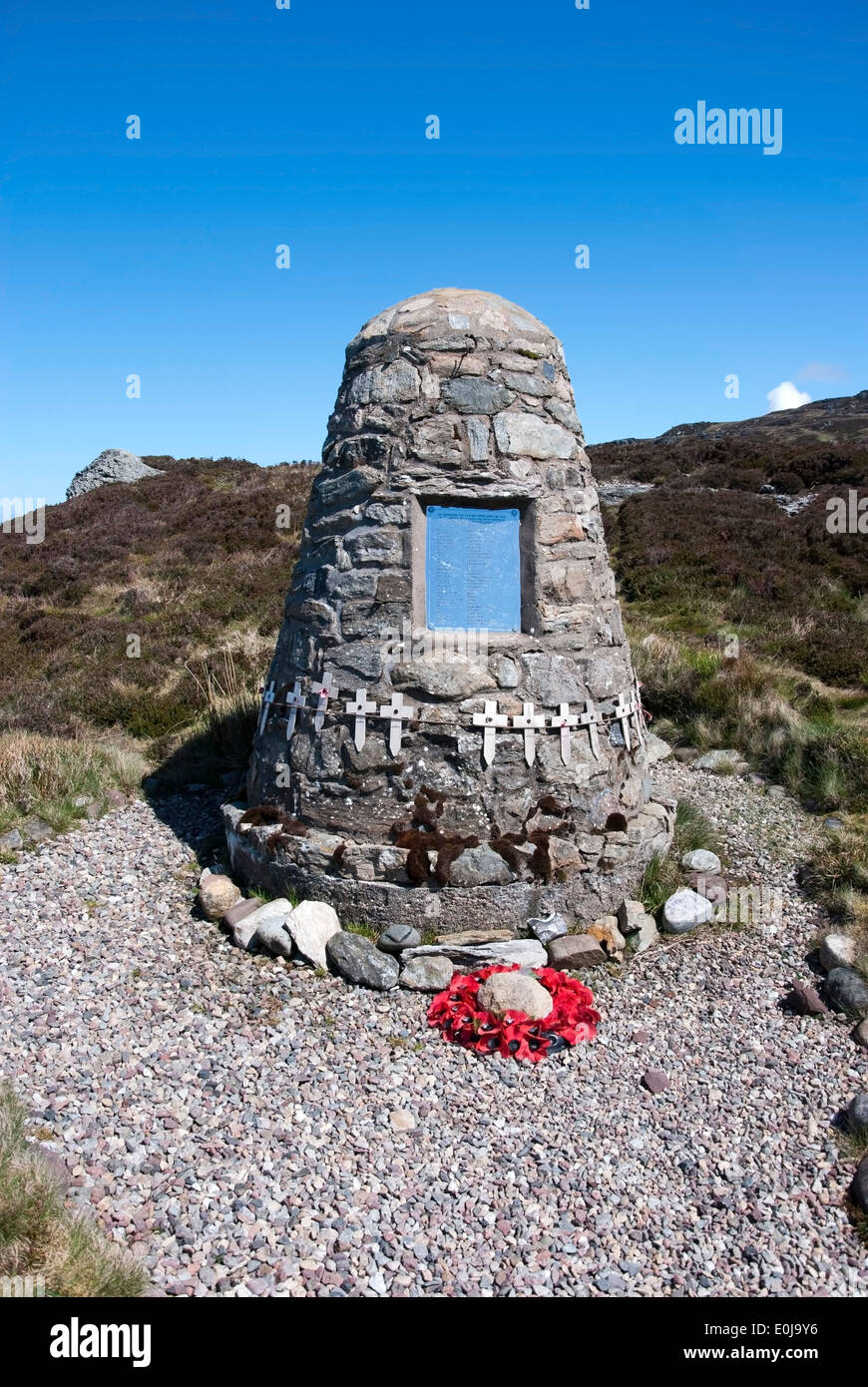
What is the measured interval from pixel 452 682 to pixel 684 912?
2.49m

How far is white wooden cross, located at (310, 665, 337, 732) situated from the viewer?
607cm

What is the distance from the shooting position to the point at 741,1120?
14.4ft

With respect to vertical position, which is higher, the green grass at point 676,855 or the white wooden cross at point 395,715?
the white wooden cross at point 395,715

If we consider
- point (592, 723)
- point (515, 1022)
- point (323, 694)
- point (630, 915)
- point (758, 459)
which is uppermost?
point (758, 459)

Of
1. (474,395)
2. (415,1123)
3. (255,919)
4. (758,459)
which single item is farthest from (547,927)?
(758,459)

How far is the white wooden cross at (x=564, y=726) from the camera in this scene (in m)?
6.06

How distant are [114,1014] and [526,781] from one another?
311 centimetres

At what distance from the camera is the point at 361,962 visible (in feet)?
17.7

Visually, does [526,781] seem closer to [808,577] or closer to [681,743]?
[681,743]

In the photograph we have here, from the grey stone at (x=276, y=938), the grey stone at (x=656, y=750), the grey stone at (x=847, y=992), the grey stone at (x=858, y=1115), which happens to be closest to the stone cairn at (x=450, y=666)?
the grey stone at (x=276, y=938)

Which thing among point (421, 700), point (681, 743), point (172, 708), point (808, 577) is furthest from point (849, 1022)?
point (808, 577)

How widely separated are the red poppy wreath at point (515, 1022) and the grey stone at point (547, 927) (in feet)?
1.31

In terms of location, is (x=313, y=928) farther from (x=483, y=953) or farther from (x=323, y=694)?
(x=323, y=694)

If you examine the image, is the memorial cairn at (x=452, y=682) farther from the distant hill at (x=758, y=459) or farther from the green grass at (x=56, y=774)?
the distant hill at (x=758, y=459)
